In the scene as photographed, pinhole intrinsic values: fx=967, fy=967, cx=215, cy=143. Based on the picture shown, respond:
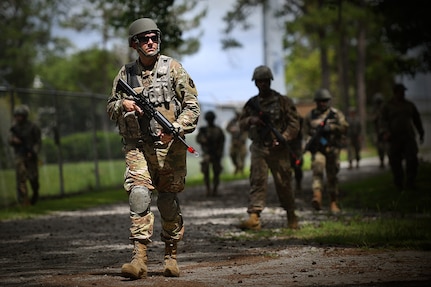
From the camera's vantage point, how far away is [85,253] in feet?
35.0

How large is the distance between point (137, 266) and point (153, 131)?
47.0 inches

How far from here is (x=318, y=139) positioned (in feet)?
52.6

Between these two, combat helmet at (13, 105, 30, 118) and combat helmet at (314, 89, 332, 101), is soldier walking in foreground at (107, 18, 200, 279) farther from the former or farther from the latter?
combat helmet at (13, 105, 30, 118)

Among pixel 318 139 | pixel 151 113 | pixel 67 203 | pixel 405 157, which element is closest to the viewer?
pixel 151 113

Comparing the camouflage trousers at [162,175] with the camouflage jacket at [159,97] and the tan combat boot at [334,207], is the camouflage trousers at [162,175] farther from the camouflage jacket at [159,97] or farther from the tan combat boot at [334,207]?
the tan combat boot at [334,207]

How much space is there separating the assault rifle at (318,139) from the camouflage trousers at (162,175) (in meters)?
7.56

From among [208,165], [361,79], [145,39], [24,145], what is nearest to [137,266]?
[145,39]

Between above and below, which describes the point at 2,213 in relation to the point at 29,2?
below

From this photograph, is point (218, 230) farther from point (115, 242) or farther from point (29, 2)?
point (29, 2)

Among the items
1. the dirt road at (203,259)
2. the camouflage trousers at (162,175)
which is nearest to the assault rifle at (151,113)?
the camouflage trousers at (162,175)

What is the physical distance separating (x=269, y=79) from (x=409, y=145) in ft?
22.0

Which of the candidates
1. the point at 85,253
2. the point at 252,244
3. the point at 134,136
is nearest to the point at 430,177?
the point at 252,244

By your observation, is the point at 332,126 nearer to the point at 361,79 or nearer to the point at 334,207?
the point at 334,207

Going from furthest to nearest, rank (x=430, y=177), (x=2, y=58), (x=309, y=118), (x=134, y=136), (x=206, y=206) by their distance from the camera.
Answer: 1. (x=2, y=58)
2. (x=430, y=177)
3. (x=206, y=206)
4. (x=309, y=118)
5. (x=134, y=136)
